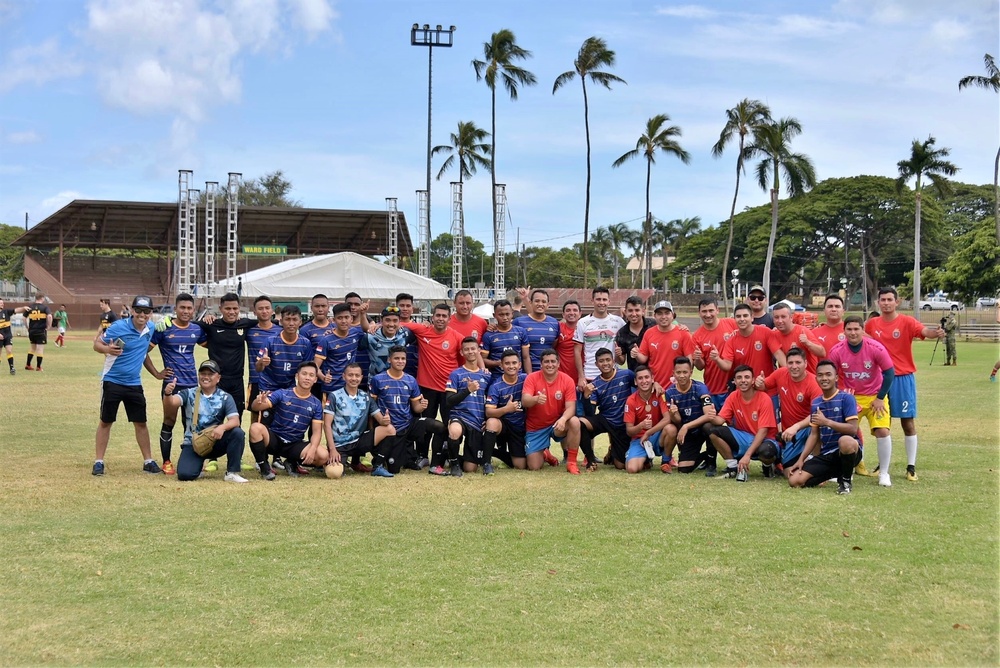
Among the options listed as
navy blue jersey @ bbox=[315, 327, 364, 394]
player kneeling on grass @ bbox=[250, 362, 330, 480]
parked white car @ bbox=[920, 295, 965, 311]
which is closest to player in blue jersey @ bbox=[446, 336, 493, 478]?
navy blue jersey @ bbox=[315, 327, 364, 394]

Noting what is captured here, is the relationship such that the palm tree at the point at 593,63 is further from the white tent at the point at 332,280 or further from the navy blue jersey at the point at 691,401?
the navy blue jersey at the point at 691,401

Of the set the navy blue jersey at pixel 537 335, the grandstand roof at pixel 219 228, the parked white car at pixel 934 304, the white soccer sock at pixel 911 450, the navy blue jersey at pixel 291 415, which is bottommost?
the white soccer sock at pixel 911 450

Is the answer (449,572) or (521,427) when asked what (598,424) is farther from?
(449,572)

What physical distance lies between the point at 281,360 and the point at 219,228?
58.1m

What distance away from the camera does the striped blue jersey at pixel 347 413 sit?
28.9 ft

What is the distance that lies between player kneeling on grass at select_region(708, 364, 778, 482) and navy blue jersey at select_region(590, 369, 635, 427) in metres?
1.09

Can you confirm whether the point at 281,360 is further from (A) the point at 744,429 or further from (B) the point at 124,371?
(A) the point at 744,429

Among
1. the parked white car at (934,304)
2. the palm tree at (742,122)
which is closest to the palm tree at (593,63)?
the palm tree at (742,122)

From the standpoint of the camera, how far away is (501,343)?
990 centimetres

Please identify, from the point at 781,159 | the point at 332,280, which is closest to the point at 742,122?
the point at 781,159

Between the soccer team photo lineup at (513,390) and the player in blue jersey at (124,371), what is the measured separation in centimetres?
1

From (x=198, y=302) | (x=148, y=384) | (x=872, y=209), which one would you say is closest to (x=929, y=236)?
(x=872, y=209)

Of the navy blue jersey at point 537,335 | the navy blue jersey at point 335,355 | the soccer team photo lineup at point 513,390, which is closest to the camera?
the soccer team photo lineup at point 513,390

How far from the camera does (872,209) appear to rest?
2520 inches
